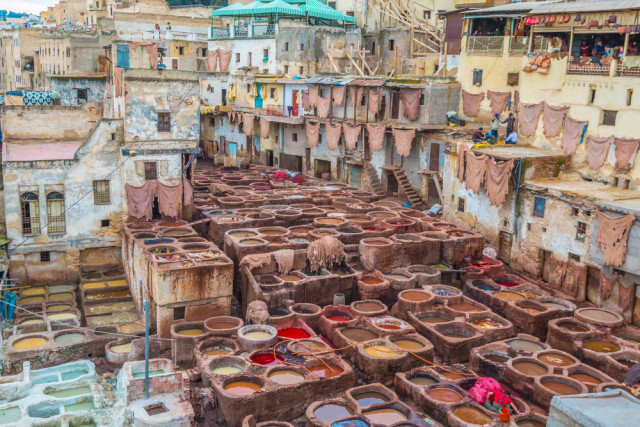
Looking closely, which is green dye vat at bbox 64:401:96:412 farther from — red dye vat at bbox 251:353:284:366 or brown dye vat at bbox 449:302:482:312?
brown dye vat at bbox 449:302:482:312

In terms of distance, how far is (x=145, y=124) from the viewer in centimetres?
2680

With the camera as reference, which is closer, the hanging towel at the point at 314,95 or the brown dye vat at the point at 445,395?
the brown dye vat at the point at 445,395

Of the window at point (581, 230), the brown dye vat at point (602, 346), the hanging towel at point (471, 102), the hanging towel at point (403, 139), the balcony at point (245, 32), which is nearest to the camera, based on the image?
the brown dye vat at point (602, 346)

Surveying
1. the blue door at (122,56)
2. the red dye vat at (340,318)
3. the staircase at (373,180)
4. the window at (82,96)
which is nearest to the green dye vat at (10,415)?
the red dye vat at (340,318)

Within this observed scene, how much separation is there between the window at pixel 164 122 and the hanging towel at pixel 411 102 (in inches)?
585

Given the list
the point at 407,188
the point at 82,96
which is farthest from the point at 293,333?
the point at 82,96

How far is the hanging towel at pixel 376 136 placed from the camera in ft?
120

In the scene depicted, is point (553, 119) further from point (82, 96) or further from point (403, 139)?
point (82, 96)

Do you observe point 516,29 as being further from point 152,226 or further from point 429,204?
point 152,226

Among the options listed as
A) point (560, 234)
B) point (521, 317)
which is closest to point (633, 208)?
point (560, 234)

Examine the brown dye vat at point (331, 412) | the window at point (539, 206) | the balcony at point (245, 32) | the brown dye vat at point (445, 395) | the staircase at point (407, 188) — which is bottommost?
the brown dye vat at point (331, 412)

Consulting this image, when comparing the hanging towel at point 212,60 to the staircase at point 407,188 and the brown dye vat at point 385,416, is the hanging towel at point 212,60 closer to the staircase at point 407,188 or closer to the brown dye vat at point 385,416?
the staircase at point 407,188

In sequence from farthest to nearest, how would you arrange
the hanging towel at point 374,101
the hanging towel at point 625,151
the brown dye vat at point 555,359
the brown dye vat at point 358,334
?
the hanging towel at point 374,101 → the hanging towel at point 625,151 → the brown dye vat at point 358,334 → the brown dye vat at point 555,359

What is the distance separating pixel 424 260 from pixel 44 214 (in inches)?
636
